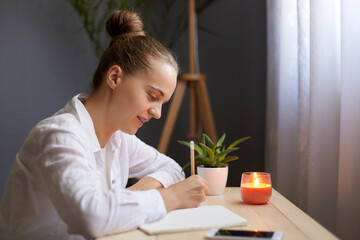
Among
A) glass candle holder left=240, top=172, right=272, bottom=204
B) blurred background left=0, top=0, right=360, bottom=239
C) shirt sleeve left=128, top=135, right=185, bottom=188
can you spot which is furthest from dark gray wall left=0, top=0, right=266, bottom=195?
glass candle holder left=240, top=172, right=272, bottom=204

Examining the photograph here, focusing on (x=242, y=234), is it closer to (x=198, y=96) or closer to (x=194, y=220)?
(x=194, y=220)

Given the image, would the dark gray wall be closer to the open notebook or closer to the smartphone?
the open notebook

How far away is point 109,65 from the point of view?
4.12 ft

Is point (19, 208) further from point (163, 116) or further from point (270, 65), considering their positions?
point (163, 116)

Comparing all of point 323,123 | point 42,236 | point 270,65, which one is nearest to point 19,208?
point 42,236

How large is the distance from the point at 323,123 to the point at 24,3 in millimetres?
1969

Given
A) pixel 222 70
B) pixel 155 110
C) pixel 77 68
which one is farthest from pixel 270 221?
pixel 77 68

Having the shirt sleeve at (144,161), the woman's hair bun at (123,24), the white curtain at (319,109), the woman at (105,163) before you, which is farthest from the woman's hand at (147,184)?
the white curtain at (319,109)

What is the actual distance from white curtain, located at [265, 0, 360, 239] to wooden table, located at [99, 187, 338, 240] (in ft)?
1.26

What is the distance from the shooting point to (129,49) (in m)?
1.24

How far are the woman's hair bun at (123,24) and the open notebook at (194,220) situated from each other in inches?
23.4

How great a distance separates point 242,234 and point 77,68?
229cm

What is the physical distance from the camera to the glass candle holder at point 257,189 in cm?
114

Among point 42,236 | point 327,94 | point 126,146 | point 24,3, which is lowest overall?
point 42,236
